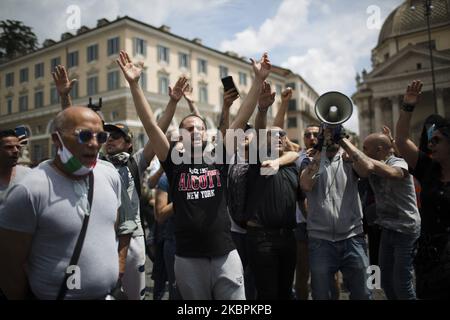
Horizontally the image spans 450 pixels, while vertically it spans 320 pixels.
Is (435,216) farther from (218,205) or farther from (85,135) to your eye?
(85,135)

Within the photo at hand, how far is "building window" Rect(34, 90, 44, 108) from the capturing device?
3716 cm

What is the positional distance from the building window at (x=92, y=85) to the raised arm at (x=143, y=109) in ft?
109

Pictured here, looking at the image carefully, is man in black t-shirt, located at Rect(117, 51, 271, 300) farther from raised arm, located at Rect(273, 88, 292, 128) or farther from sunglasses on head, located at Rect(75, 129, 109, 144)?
raised arm, located at Rect(273, 88, 292, 128)

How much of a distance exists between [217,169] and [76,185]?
4.01 feet

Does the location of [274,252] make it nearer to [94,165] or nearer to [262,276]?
[262,276]

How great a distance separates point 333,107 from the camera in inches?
144

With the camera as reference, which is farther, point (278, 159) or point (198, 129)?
point (278, 159)

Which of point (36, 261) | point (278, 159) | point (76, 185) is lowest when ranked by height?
point (36, 261)

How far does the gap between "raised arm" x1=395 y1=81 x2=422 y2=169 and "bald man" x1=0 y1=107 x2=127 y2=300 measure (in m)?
2.47

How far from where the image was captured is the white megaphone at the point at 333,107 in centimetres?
357

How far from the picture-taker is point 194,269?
2.79 meters

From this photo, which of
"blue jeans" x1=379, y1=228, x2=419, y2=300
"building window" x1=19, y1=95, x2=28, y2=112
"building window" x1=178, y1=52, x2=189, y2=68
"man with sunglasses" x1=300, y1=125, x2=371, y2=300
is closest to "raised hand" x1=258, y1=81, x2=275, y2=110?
"man with sunglasses" x1=300, y1=125, x2=371, y2=300
